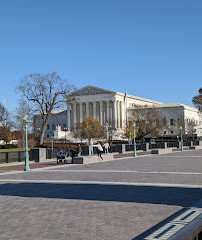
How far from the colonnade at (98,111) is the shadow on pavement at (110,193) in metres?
107

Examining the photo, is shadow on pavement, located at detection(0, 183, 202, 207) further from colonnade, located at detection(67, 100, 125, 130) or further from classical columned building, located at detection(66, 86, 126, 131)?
classical columned building, located at detection(66, 86, 126, 131)

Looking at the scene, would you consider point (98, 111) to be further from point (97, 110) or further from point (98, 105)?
point (98, 105)

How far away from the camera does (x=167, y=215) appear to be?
8.31 m

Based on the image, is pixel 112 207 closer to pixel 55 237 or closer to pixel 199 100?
pixel 55 237

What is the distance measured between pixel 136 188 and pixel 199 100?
59.3 meters

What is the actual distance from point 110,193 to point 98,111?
4729 inches

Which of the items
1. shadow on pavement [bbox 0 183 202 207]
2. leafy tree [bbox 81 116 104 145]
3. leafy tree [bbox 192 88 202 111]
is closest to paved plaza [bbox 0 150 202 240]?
shadow on pavement [bbox 0 183 202 207]

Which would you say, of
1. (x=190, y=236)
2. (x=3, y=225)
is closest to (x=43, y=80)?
(x=3, y=225)

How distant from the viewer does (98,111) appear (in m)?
132

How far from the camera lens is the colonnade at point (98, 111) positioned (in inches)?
4976

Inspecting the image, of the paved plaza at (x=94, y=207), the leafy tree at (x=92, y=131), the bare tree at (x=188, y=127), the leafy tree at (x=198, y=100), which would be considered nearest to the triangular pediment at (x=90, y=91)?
the bare tree at (x=188, y=127)

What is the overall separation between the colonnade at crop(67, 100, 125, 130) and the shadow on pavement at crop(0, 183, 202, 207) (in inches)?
4231

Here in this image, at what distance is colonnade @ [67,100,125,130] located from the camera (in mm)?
126400

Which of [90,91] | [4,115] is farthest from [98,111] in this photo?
[4,115]
